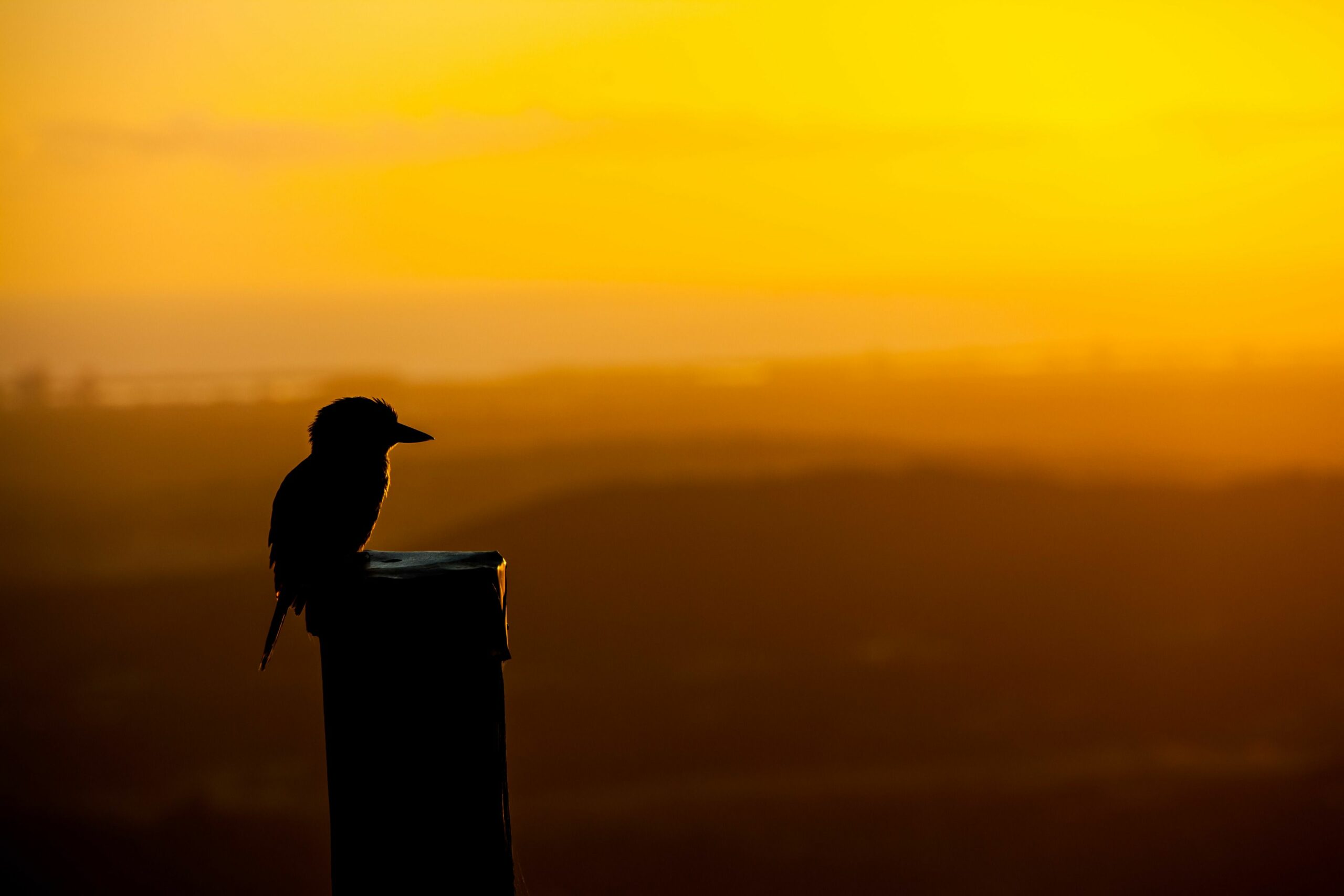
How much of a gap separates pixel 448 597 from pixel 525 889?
0.91 meters

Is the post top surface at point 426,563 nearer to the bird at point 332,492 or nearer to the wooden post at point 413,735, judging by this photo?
the wooden post at point 413,735

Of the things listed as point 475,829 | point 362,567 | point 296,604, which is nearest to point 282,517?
point 296,604

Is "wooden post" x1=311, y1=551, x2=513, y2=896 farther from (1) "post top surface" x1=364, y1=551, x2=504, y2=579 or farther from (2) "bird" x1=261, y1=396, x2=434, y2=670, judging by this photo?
(2) "bird" x1=261, y1=396, x2=434, y2=670

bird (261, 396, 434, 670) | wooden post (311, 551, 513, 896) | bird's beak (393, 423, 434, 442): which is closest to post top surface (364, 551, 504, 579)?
wooden post (311, 551, 513, 896)

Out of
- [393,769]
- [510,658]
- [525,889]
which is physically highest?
[510,658]

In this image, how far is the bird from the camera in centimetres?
500

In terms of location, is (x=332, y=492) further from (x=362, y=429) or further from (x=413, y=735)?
(x=413, y=735)

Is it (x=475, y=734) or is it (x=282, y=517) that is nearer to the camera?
(x=475, y=734)

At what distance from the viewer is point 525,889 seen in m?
2.93

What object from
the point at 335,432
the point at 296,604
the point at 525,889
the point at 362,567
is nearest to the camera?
the point at 362,567

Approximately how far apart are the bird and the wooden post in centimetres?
197

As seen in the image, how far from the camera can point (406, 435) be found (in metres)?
5.96

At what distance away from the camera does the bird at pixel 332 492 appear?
500 centimetres

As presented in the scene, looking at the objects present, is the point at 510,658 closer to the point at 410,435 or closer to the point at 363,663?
the point at 363,663
